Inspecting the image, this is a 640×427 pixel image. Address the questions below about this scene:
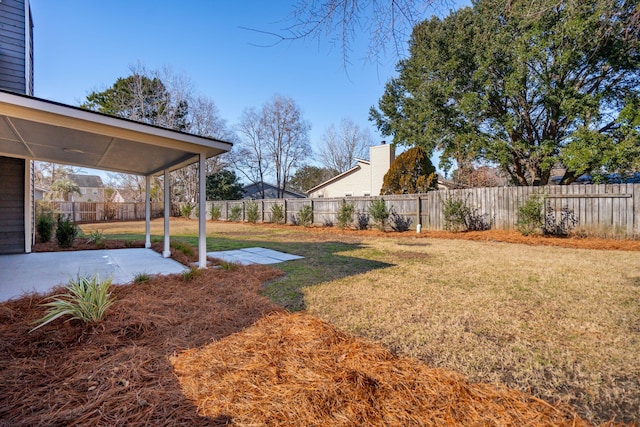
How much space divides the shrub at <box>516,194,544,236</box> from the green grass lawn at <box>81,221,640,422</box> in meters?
2.72

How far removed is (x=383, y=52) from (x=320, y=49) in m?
0.60

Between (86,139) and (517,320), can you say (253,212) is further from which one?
(517,320)

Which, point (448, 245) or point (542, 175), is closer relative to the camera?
point (448, 245)

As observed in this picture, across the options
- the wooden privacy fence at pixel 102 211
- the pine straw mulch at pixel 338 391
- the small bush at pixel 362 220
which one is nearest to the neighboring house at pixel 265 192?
the wooden privacy fence at pixel 102 211

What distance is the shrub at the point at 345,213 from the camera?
1313cm

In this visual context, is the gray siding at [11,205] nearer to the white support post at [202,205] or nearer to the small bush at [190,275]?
the white support post at [202,205]

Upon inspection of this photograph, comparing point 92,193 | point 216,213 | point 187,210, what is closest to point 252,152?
point 187,210

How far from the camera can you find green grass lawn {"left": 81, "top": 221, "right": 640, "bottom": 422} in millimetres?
2002

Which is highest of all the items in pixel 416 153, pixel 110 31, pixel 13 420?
pixel 110 31

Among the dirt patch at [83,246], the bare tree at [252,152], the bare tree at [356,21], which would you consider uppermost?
the bare tree at [252,152]

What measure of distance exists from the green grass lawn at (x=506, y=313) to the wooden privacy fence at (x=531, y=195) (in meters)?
2.41

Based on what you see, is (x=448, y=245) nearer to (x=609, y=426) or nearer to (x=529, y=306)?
(x=529, y=306)

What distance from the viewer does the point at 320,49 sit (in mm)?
2830

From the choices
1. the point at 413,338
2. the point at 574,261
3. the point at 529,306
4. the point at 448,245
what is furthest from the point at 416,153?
the point at 413,338
